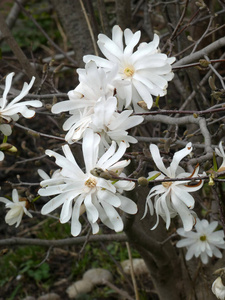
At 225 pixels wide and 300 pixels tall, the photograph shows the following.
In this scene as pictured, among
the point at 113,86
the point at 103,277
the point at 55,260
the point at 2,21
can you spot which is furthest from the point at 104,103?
the point at 55,260

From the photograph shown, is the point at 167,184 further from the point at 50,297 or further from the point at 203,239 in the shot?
the point at 50,297

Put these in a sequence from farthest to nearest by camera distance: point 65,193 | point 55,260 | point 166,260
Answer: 1. point 55,260
2. point 166,260
3. point 65,193

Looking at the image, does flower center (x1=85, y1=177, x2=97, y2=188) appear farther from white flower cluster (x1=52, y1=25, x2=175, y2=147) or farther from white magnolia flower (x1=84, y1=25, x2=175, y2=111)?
white magnolia flower (x1=84, y1=25, x2=175, y2=111)

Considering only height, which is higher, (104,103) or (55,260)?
(104,103)

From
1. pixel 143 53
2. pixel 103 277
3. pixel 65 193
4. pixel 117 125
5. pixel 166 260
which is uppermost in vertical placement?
pixel 143 53

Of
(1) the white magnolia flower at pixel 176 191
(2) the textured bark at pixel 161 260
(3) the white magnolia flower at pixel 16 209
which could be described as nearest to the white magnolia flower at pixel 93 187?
(1) the white magnolia flower at pixel 176 191

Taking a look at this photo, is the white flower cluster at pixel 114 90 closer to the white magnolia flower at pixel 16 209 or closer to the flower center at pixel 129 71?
the flower center at pixel 129 71

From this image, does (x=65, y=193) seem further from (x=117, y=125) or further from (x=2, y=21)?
(x=2, y=21)
